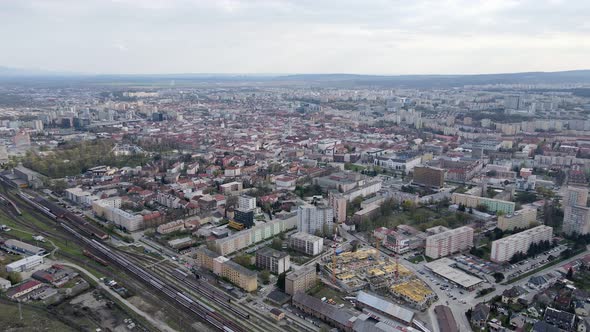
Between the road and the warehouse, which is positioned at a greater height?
the warehouse

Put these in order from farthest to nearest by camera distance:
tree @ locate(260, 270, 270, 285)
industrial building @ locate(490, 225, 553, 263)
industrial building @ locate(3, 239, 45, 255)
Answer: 1. industrial building @ locate(3, 239, 45, 255)
2. industrial building @ locate(490, 225, 553, 263)
3. tree @ locate(260, 270, 270, 285)

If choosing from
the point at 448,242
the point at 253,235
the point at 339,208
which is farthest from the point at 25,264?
the point at 448,242

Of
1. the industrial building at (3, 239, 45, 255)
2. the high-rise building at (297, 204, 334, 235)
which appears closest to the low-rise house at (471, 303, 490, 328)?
the high-rise building at (297, 204, 334, 235)

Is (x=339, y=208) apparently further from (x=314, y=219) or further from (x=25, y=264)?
(x=25, y=264)

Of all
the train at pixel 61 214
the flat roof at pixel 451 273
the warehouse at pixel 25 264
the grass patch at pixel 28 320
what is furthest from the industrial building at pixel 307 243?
the warehouse at pixel 25 264

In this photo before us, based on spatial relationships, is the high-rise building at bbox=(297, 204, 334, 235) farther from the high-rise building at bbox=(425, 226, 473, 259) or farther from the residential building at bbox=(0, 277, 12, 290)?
the residential building at bbox=(0, 277, 12, 290)

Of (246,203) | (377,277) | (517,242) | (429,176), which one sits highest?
(429,176)

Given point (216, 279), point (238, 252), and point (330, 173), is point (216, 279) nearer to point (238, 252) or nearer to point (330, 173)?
point (238, 252)
